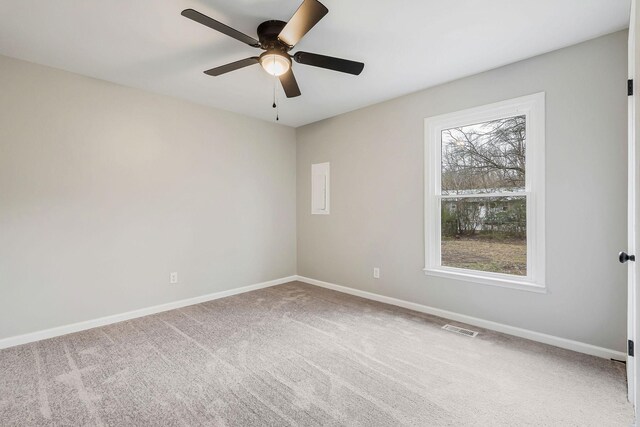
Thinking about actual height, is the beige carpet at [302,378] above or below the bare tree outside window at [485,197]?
below

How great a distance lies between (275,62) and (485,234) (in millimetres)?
2557

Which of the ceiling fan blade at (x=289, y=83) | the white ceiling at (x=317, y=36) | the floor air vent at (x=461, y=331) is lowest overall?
the floor air vent at (x=461, y=331)

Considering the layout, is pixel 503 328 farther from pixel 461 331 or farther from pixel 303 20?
pixel 303 20

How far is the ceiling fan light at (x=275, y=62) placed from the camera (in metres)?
2.24

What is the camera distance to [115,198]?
3.25 meters

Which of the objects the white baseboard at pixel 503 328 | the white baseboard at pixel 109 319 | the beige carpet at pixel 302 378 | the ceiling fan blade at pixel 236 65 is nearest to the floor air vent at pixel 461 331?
the beige carpet at pixel 302 378

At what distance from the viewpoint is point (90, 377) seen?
2174 millimetres

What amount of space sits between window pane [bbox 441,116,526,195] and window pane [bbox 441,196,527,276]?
14 centimetres

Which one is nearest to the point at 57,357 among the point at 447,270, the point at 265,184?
the point at 265,184

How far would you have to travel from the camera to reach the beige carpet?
178 cm

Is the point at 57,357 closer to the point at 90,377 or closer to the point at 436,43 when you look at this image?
the point at 90,377

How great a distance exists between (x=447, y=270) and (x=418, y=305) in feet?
1.77

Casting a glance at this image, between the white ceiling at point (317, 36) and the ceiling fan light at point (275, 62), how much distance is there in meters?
0.24

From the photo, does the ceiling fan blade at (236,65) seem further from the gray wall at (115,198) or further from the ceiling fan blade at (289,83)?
the gray wall at (115,198)
